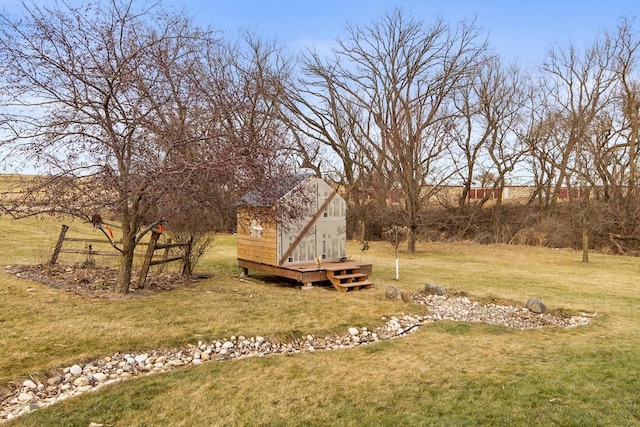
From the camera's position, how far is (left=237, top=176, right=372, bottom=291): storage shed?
9.10 m

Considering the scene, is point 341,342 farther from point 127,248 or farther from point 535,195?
point 535,195

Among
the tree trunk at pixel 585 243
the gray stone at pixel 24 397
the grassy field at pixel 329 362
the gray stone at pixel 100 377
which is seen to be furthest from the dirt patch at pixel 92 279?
the tree trunk at pixel 585 243

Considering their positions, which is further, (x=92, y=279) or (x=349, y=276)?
(x=349, y=276)

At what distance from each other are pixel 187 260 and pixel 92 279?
1.91 m

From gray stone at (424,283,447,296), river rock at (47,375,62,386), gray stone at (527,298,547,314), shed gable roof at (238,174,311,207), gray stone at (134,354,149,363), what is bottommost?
river rock at (47,375,62,386)

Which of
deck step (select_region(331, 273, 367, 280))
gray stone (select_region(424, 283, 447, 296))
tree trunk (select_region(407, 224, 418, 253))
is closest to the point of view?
Result: gray stone (select_region(424, 283, 447, 296))

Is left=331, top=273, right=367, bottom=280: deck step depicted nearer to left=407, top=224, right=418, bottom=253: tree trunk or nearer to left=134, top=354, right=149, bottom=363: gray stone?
left=134, top=354, right=149, bottom=363: gray stone

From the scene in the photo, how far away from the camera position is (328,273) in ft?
31.1

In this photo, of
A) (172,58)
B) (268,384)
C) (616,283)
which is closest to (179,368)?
(268,384)

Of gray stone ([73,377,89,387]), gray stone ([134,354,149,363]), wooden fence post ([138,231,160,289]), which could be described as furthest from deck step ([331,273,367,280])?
gray stone ([73,377,89,387])

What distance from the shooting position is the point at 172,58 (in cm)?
748

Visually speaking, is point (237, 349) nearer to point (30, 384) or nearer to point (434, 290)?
point (30, 384)

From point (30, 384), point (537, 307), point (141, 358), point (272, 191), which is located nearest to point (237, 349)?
point (141, 358)

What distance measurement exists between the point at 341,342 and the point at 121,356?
2.65 meters
